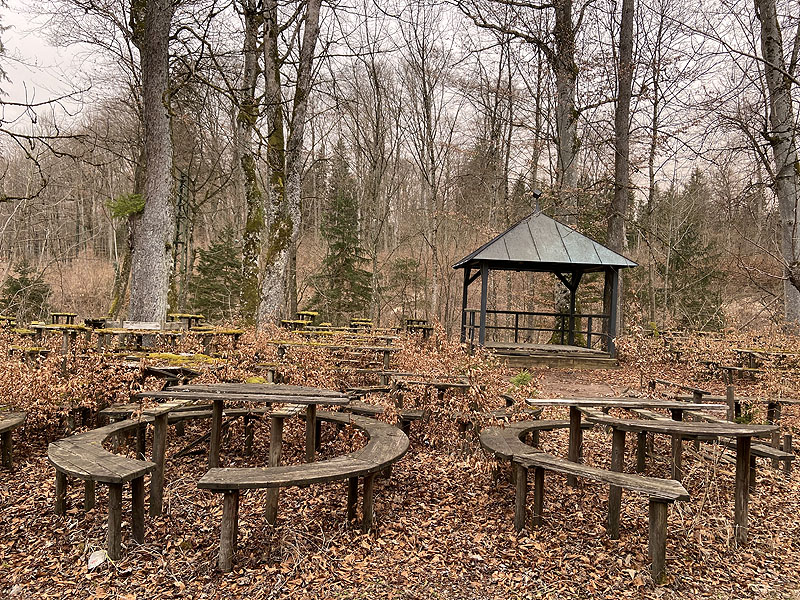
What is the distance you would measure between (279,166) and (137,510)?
850cm

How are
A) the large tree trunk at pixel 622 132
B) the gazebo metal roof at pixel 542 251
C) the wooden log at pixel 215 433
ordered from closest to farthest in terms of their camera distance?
1. the wooden log at pixel 215 433
2. the gazebo metal roof at pixel 542 251
3. the large tree trunk at pixel 622 132

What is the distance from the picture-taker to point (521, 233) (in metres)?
11.8

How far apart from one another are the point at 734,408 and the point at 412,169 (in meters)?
18.9

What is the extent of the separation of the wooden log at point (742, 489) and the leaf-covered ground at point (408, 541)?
0.09m

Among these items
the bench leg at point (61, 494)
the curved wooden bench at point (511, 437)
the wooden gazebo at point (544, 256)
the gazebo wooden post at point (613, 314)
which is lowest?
the bench leg at point (61, 494)

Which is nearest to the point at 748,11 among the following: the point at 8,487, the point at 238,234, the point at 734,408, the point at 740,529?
the point at 734,408

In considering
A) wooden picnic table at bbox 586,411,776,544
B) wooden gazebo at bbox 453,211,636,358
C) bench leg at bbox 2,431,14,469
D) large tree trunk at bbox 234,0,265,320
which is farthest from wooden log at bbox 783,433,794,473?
large tree trunk at bbox 234,0,265,320

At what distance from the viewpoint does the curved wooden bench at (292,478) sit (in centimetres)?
317

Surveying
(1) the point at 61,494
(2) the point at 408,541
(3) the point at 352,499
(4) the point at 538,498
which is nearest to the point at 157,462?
(1) the point at 61,494

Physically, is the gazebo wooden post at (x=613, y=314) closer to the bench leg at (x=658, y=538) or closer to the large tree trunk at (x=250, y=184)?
the large tree trunk at (x=250, y=184)

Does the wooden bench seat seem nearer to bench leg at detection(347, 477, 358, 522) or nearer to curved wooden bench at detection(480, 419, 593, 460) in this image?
curved wooden bench at detection(480, 419, 593, 460)

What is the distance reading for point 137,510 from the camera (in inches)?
140

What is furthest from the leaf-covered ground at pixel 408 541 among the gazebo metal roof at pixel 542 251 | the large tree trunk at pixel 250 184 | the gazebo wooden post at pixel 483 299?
the gazebo metal roof at pixel 542 251

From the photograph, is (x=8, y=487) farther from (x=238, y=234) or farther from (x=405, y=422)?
(x=238, y=234)
